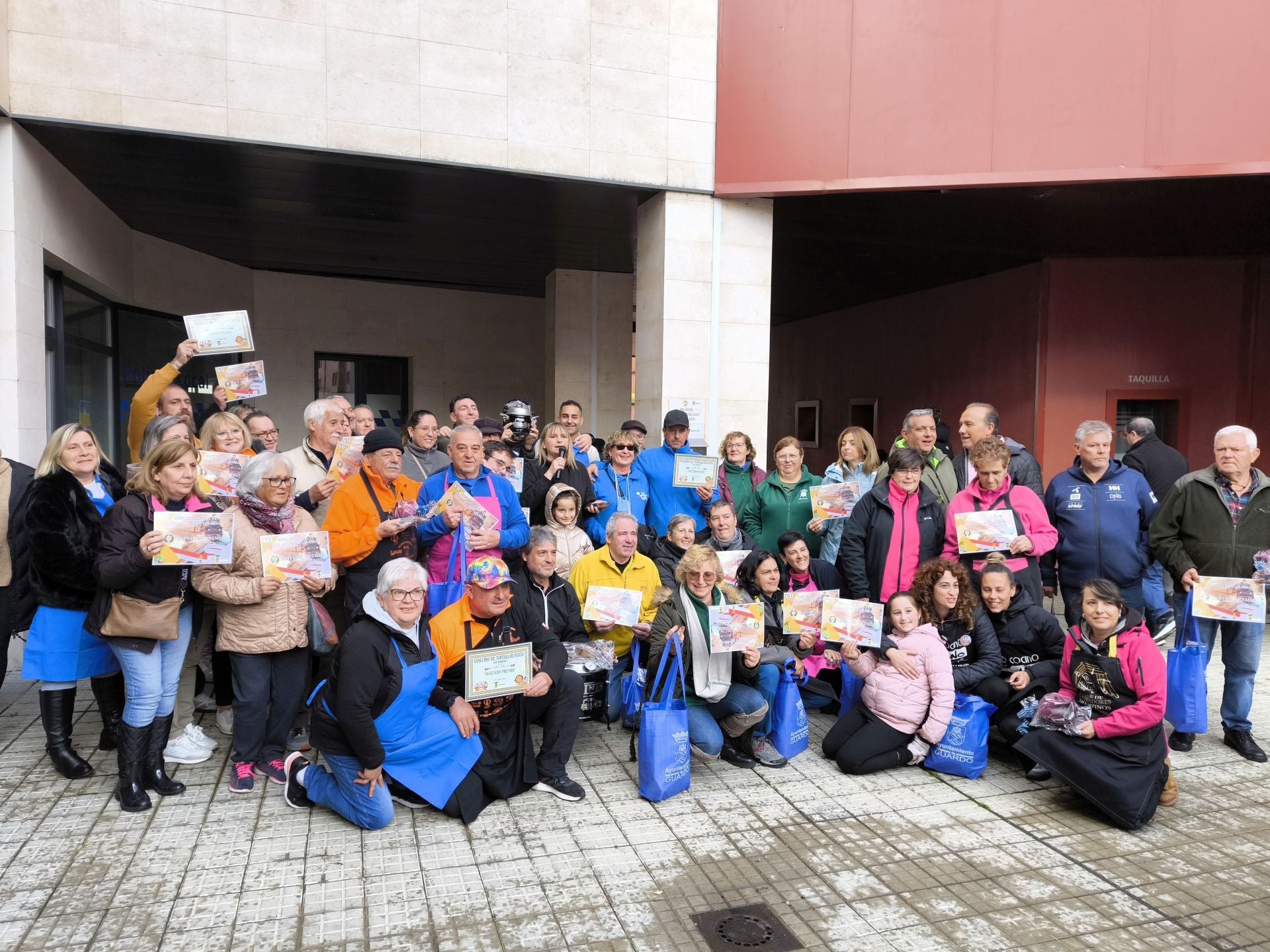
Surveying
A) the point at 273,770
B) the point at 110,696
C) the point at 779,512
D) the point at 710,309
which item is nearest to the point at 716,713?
the point at 779,512

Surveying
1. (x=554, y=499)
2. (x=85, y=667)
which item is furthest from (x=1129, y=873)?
(x=85, y=667)

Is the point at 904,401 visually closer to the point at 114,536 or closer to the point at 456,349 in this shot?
the point at 456,349

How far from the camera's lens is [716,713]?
530 cm

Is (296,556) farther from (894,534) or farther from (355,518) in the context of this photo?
(894,534)

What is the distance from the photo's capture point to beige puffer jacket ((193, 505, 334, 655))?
4.56 meters

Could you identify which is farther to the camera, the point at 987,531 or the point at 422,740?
the point at 987,531

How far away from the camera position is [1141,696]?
15.0 feet

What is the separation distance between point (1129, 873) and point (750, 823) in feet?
5.83

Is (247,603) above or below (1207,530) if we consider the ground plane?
below

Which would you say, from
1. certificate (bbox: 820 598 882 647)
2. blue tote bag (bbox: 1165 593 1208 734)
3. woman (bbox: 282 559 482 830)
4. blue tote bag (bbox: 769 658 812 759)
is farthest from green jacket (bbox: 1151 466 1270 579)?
woman (bbox: 282 559 482 830)

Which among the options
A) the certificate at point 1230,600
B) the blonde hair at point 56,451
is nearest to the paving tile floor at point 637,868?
the certificate at point 1230,600

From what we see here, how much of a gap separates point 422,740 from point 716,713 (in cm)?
185

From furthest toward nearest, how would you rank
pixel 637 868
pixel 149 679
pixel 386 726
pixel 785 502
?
pixel 785 502
pixel 149 679
pixel 386 726
pixel 637 868

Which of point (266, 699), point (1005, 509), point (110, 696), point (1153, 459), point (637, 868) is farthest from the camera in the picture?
point (1153, 459)
